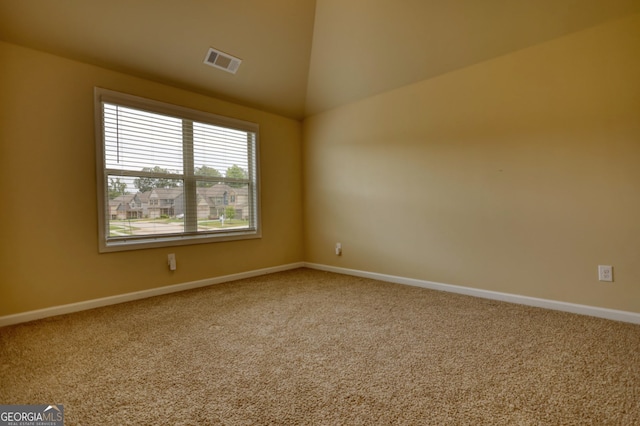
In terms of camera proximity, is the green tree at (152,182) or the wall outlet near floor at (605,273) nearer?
the wall outlet near floor at (605,273)

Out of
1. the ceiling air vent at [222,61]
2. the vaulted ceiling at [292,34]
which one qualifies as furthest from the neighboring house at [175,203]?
the ceiling air vent at [222,61]

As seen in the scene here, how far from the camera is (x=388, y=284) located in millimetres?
3398

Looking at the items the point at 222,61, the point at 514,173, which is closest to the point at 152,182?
the point at 222,61

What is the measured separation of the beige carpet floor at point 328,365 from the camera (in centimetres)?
128

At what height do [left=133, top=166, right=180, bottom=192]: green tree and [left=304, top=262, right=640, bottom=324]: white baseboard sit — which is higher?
[left=133, top=166, right=180, bottom=192]: green tree

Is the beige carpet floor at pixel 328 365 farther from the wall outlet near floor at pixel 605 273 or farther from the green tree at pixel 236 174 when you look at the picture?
the green tree at pixel 236 174

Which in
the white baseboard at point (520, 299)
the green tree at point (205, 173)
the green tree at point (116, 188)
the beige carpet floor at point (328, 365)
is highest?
the green tree at point (205, 173)

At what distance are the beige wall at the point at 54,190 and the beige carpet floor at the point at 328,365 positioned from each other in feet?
1.04

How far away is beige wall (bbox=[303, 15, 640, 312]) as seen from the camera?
2.23 meters

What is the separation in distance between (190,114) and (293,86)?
4.14 ft

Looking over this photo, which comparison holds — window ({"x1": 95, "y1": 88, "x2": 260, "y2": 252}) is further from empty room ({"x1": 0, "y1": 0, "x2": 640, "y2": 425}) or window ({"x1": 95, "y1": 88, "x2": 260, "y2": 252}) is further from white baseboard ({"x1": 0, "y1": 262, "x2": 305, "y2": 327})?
white baseboard ({"x1": 0, "y1": 262, "x2": 305, "y2": 327})

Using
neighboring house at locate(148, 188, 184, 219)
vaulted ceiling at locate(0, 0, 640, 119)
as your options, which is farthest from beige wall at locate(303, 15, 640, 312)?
neighboring house at locate(148, 188, 184, 219)

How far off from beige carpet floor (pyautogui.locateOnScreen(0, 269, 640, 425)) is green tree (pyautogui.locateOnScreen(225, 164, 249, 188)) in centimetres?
162

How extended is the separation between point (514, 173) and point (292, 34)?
250cm
